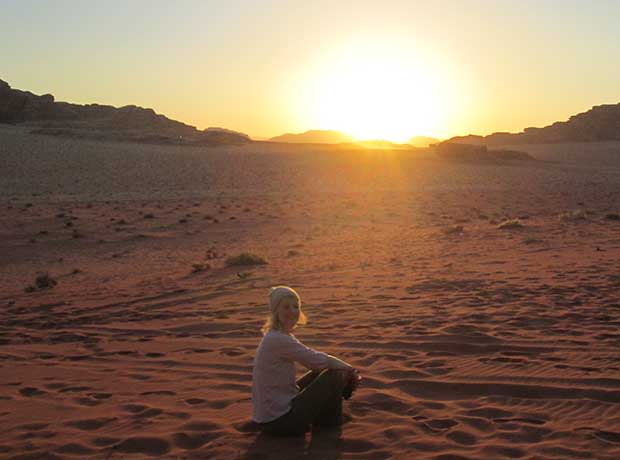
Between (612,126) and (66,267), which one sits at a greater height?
(612,126)

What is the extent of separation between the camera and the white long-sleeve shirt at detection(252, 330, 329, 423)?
5098mm

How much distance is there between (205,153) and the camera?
55281 mm

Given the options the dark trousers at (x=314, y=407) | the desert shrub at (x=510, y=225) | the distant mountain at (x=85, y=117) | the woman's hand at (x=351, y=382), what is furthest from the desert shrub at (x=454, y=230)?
the distant mountain at (x=85, y=117)

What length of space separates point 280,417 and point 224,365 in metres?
2.13

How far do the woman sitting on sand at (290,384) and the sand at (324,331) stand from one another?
0.52ft

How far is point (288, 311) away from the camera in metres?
5.01

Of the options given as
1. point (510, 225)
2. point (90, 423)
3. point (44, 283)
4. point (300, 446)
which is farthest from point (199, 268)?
point (510, 225)

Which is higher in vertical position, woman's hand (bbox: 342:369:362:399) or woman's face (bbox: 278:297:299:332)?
woman's face (bbox: 278:297:299:332)

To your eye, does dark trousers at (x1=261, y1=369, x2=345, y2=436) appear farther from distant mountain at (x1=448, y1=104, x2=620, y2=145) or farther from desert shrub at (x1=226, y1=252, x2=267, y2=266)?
distant mountain at (x1=448, y1=104, x2=620, y2=145)

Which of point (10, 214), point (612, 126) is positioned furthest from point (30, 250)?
point (612, 126)

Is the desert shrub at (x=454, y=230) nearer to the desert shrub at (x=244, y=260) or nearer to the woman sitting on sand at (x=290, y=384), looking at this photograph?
the desert shrub at (x=244, y=260)

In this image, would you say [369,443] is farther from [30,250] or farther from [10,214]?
[10,214]

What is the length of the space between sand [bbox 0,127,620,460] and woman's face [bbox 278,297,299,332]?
902 millimetres

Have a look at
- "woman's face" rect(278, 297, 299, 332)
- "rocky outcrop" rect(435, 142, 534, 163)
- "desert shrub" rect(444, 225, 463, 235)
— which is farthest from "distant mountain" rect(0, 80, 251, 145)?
"woman's face" rect(278, 297, 299, 332)
